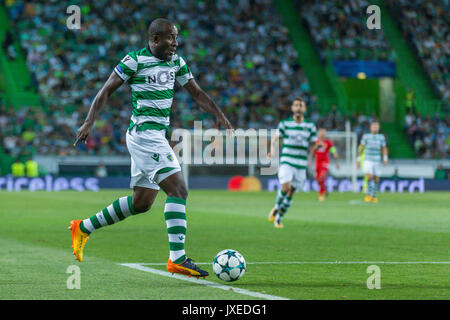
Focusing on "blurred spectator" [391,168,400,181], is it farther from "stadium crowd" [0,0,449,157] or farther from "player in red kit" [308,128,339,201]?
"player in red kit" [308,128,339,201]

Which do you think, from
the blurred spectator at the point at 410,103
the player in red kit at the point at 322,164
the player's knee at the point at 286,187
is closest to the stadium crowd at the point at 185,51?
the blurred spectator at the point at 410,103

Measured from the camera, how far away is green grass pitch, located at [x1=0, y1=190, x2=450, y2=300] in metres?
7.46

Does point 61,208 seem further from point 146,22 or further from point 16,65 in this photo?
point 146,22

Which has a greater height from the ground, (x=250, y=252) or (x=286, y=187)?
(x=286, y=187)

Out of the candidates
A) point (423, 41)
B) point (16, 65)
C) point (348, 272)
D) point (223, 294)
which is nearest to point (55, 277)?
point (223, 294)

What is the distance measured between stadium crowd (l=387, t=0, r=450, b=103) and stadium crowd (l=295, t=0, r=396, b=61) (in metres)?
1.53

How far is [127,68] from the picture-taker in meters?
8.41

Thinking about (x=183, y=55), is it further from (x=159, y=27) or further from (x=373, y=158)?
(x=159, y=27)

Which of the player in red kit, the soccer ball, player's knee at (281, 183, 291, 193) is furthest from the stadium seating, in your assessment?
the soccer ball

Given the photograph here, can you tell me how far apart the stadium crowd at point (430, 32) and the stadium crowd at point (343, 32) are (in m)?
1.53

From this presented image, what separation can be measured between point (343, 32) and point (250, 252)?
33.7 meters

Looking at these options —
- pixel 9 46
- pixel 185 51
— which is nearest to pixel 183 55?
pixel 185 51

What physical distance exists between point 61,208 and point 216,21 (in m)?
21.7

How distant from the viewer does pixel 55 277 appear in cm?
834
